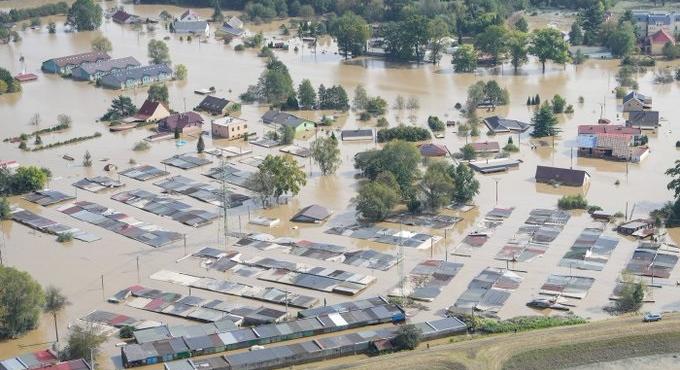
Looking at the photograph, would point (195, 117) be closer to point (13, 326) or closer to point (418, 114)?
point (418, 114)

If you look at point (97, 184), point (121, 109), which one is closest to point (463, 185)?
point (97, 184)

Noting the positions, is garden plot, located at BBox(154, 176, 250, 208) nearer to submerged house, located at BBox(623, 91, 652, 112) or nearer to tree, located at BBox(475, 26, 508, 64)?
submerged house, located at BBox(623, 91, 652, 112)

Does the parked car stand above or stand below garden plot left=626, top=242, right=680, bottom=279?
below

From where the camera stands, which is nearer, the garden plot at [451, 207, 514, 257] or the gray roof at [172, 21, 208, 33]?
the garden plot at [451, 207, 514, 257]

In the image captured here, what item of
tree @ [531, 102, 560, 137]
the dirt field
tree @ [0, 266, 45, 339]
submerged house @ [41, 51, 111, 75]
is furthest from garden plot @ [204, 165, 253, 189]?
submerged house @ [41, 51, 111, 75]

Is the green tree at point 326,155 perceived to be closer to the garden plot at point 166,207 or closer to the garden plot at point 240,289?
the garden plot at point 166,207

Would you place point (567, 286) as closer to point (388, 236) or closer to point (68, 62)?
point (388, 236)
